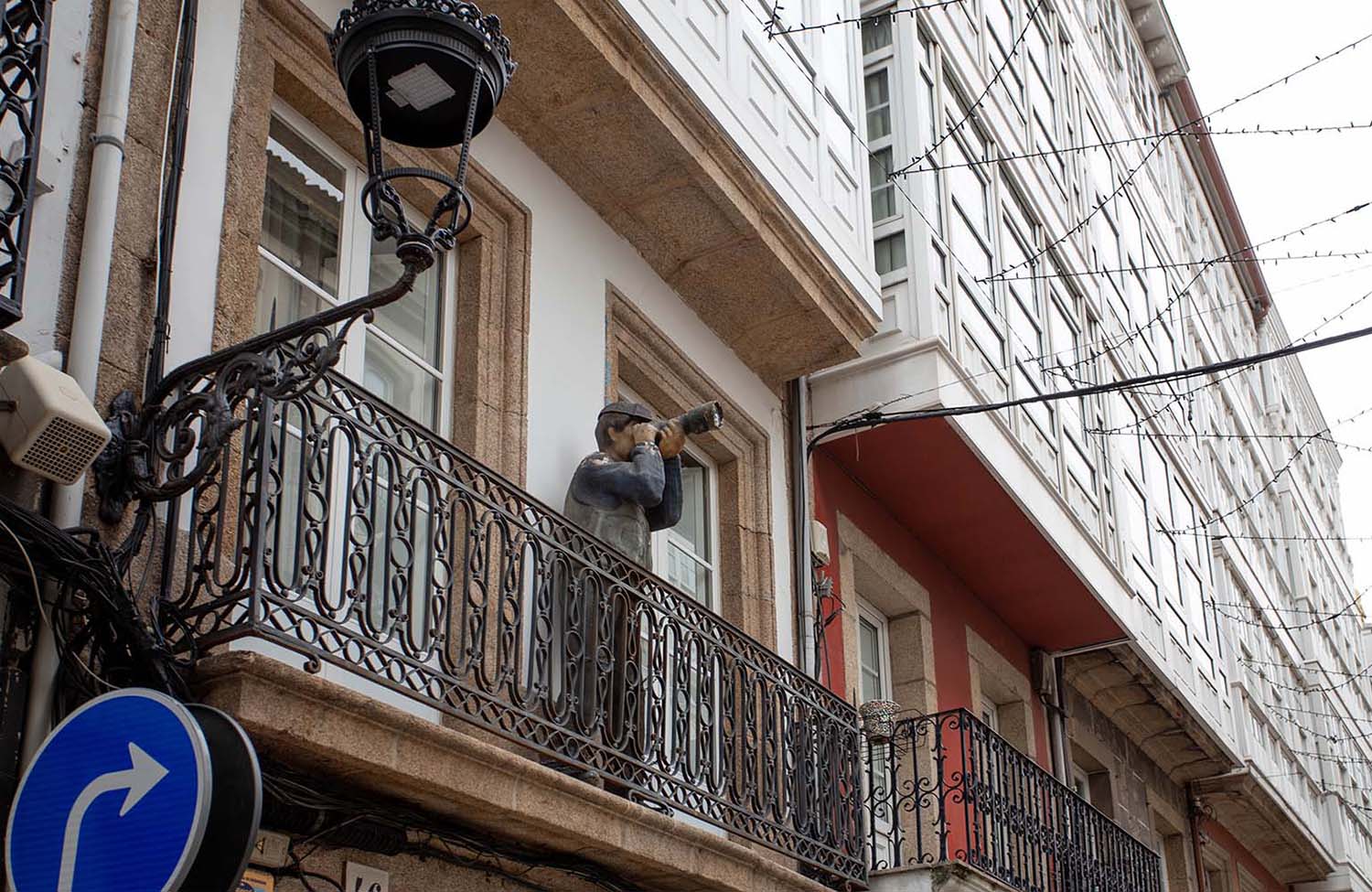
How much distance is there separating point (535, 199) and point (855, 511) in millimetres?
3857

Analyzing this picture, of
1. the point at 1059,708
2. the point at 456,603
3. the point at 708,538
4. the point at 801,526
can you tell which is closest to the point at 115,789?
the point at 456,603

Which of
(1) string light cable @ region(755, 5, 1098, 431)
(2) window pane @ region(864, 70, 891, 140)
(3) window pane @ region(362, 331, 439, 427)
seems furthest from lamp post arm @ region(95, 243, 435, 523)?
(2) window pane @ region(864, 70, 891, 140)

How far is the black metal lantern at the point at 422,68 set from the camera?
17.1 feet

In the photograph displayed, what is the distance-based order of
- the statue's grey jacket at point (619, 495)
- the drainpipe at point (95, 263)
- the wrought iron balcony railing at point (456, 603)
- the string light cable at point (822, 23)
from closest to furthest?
the drainpipe at point (95, 263)
the wrought iron balcony railing at point (456, 603)
the statue's grey jacket at point (619, 495)
the string light cable at point (822, 23)

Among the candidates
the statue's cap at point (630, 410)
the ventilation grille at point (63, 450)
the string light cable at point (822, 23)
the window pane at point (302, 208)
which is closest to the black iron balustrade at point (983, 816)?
the statue's cap at point (630, 410)

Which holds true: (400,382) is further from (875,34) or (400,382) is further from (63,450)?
(875,34)

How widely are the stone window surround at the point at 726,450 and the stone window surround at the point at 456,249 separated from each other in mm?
881

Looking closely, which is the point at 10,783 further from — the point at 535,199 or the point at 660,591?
the point at 535,199

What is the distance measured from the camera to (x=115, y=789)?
436 centimetres

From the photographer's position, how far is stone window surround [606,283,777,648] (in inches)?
359

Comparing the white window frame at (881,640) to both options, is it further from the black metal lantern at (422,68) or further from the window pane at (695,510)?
the black metal lantern at (422,68)

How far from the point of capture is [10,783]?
4789 mm

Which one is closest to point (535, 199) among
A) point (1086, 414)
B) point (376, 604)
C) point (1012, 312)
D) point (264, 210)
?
point (264, 210)

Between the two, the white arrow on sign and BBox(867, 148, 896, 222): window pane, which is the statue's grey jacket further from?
BBox(867, 148, 896, 222): window pane
